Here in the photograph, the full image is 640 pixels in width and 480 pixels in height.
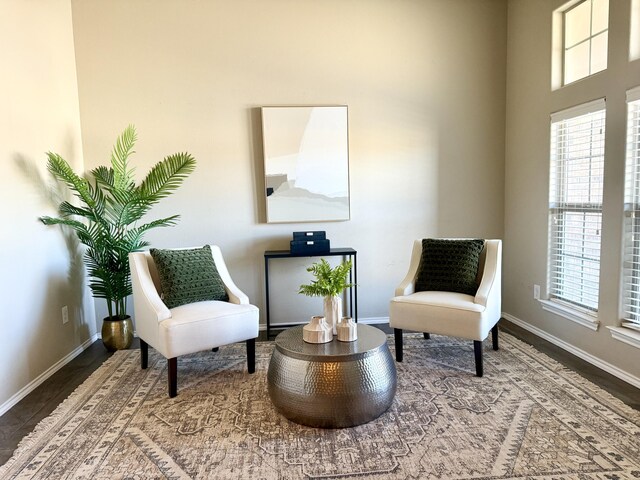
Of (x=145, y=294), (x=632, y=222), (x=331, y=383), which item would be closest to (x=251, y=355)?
(x=145, y=294)

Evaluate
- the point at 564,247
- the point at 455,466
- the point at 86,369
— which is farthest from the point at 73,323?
the point at 564,247

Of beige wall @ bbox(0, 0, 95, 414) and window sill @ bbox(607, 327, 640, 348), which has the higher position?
beige wall @ bbox(0, 0, 95, 414)

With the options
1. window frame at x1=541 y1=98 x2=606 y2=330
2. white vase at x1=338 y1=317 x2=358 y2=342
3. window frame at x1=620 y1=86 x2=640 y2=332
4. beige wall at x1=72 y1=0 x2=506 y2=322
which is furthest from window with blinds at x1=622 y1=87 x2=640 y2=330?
white vase at x1=338 y1=317 x2=358 y2=342

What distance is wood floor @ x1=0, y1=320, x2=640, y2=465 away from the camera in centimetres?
229

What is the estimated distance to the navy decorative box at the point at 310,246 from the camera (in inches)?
147

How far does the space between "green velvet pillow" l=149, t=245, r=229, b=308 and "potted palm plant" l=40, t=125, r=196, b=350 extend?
0.57 metres

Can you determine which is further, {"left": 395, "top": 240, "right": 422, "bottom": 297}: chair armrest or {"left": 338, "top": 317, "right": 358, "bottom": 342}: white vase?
{"left": 395, "top": 240, "right": 422, "bottom": 297}: chair armrest

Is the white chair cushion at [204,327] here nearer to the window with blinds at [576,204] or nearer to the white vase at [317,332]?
the white vase at [317,332]

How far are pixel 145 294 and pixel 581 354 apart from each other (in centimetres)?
307

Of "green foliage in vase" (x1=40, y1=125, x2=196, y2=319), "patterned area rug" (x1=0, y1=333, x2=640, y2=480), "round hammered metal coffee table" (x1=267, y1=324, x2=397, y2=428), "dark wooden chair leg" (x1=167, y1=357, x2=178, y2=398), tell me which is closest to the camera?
"patterned area rug" (x1=0, y1=333, x2=640, y2=480)

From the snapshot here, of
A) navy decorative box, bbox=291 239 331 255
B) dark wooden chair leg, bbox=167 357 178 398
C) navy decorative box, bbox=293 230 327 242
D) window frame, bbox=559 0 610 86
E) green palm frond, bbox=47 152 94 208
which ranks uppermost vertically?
window frame, bbox=559 0 610 86

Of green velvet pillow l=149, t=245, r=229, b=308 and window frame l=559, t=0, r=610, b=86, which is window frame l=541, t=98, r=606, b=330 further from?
green velvet pillow l=149, t=245, r=229, b=308

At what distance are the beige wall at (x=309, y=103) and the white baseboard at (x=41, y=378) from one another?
1.08m

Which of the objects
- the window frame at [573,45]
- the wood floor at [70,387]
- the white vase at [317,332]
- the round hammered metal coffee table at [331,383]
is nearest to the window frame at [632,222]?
the wood floor at [70,387]
